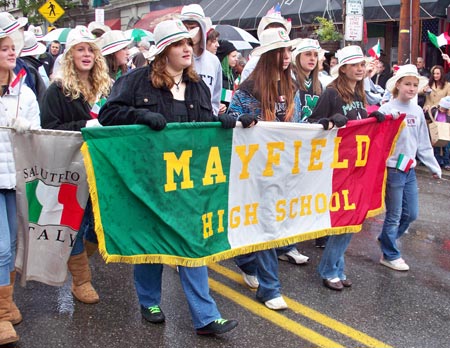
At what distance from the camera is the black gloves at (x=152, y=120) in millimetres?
3510

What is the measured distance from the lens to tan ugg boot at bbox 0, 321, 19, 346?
3.58 meters

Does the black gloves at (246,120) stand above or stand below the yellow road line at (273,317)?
above

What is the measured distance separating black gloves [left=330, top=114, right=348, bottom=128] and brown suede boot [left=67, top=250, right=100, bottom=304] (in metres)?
2.04

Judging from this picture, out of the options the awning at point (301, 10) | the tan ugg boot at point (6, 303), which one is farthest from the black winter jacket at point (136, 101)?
the awning at point (301, 10)

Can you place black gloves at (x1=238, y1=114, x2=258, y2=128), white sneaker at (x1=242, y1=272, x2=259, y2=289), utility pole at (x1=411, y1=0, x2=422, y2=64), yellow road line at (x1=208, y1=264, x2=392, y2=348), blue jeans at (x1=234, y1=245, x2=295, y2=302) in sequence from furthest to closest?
utility pole at (x1=411, y1=0, x2=422, y2=64), white sneaker at (x1=242, y1=272, x2=259, y2=289), blue jeans at (x1=234, y1=245, x2=295, y2=302), black gloves at (x1=238, y1=114, x2=258, y2=128), yellow road line at (x1=208, y1=264, x2=392, y2=348)

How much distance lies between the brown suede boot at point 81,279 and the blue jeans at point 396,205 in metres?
2.50

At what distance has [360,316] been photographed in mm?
4238

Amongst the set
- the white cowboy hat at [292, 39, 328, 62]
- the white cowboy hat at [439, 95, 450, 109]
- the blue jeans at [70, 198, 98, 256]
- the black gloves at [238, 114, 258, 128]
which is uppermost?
the white cowboy hat at [292, 39, 328, 62]

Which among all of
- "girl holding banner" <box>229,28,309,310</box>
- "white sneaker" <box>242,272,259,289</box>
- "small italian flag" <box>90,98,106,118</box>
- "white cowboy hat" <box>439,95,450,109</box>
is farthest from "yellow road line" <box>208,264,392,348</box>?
"white cowboy hat" <box>439,95,450,109</box>

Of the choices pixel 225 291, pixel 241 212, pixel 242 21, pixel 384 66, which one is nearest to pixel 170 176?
pixel 241 212

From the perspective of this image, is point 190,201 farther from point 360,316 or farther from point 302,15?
point 302,15

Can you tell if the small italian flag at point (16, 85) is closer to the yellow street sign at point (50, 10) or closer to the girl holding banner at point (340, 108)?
the girl holding banner at point (340, 108)

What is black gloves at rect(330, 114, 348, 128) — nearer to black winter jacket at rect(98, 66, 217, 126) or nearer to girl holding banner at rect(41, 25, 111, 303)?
black winter jacket at rect(98, 66, 217, 126)

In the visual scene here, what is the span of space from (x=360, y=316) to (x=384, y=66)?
10.4m
